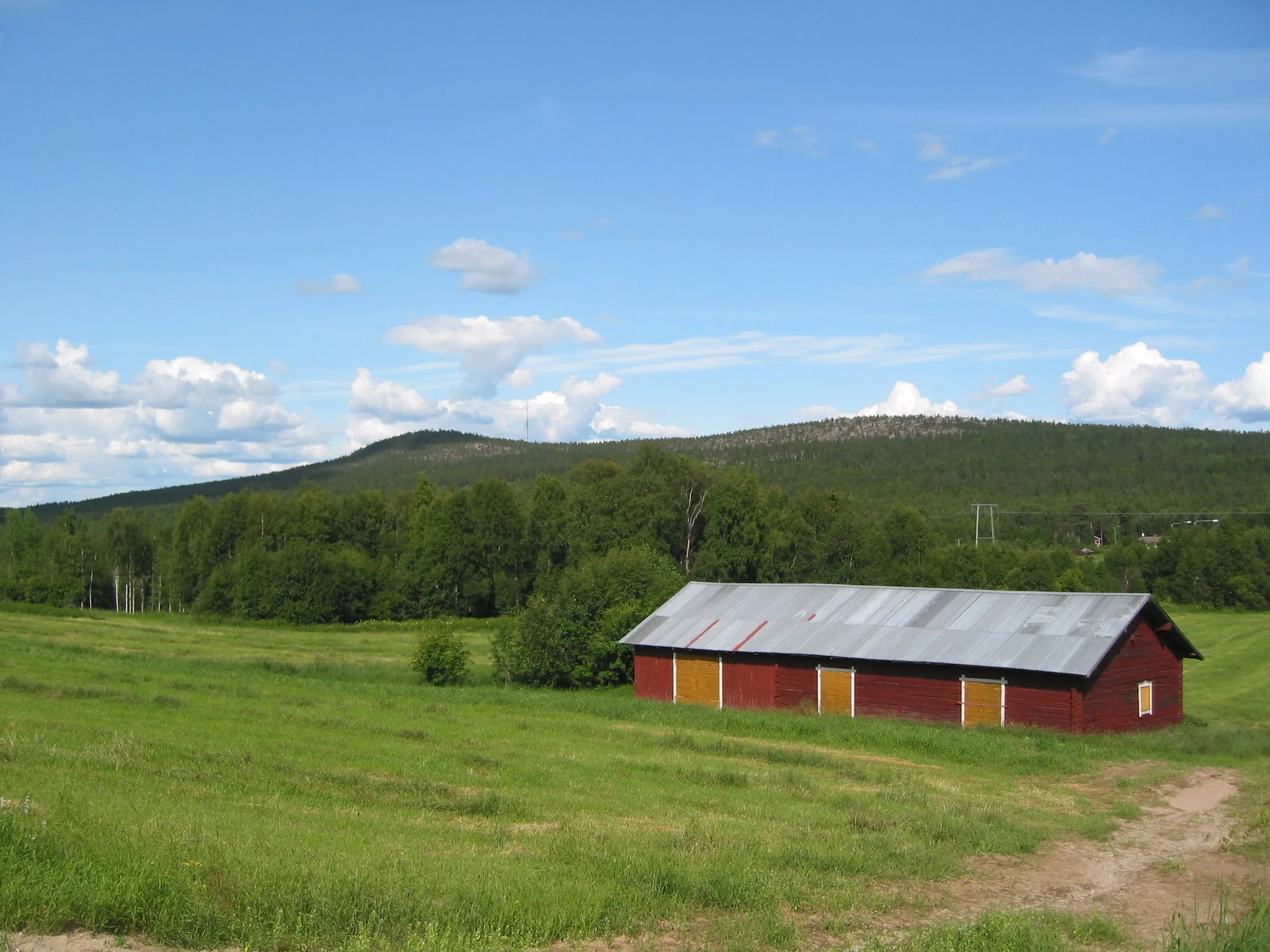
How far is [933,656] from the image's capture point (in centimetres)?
3225

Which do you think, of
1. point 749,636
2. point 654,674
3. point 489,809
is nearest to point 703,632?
point 749,636

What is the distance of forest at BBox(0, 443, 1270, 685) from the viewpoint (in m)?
76.5

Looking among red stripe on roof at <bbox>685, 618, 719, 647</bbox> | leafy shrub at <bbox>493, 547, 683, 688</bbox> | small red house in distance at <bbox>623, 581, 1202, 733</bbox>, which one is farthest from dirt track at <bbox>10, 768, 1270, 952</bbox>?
leafy shrub at <bbox>493, 547, 683, 688</bbox>

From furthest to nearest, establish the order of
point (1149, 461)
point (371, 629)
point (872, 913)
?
1. point (1149, 461)
2. point (371, 629)
3. point (872, 913)

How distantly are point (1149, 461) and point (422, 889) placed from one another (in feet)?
637

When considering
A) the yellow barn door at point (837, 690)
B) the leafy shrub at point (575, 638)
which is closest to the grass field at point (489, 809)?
the yellow barn door at point (837, 690)

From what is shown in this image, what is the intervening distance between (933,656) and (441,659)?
19794 millimetres

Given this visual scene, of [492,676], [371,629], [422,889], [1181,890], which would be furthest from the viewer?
[371,629]

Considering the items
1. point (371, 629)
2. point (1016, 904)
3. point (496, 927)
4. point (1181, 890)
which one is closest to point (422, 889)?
point (496, 927)

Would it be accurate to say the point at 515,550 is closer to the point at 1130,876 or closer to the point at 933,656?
the point at 933,656

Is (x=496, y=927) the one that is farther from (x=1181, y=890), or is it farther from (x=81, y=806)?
(x=1181, y=890)

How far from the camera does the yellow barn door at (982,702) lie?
31.0m

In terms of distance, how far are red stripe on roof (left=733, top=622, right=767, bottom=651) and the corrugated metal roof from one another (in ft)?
0.21

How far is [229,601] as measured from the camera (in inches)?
3418
